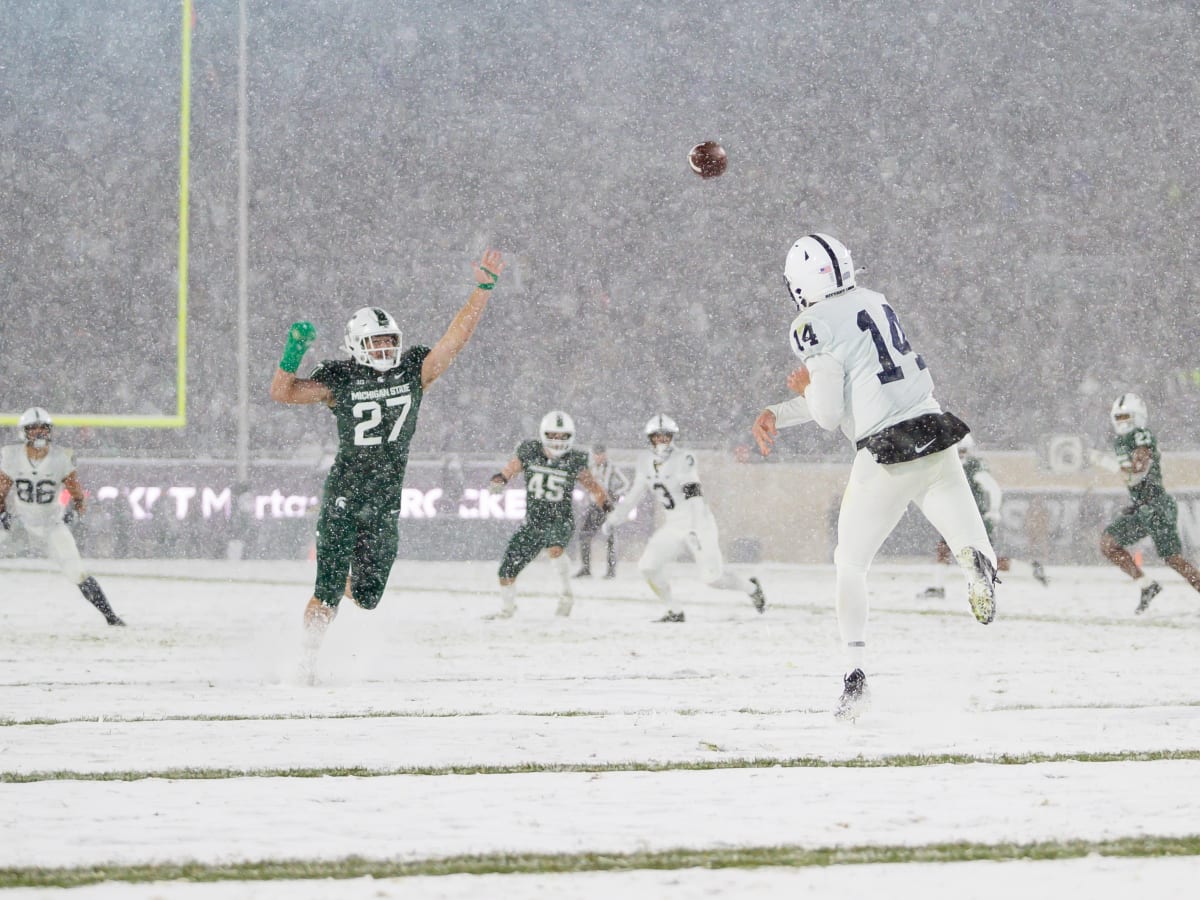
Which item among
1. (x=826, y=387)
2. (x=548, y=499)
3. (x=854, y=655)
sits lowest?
(x=854, y=655)

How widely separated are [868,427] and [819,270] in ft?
2.10

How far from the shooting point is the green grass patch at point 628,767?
4.10 meters

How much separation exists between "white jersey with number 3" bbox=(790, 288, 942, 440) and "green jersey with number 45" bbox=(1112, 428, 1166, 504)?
727cm

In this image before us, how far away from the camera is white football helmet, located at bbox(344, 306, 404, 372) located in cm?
689

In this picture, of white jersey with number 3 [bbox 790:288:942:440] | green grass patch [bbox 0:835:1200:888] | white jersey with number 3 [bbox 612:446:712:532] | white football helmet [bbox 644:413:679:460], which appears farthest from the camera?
white football helmet [bbox 644:413:679:460]

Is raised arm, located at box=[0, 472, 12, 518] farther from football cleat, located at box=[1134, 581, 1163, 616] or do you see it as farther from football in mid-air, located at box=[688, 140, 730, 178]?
football cleat, located at box=[1134, 581, 1163, 616]

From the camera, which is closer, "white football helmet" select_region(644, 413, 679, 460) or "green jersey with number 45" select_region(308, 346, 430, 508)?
"green jersey with number 45" select_region(308, 346, 430, 508)

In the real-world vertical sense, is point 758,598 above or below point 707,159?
below

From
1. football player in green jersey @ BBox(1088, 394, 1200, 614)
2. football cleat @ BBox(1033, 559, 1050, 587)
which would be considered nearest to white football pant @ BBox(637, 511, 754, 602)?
football player in green jersey @ BBox(1088, 394, 1200, 614)

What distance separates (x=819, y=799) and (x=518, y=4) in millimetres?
36729

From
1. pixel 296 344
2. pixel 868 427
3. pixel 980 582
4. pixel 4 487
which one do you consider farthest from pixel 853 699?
pixel 4 487

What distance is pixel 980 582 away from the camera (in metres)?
5.39

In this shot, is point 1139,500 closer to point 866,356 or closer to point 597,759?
point 866,356

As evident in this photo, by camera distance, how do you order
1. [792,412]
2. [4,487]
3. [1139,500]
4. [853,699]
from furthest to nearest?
[1139,500] → [4,487] → [792,412] → [853,699]
